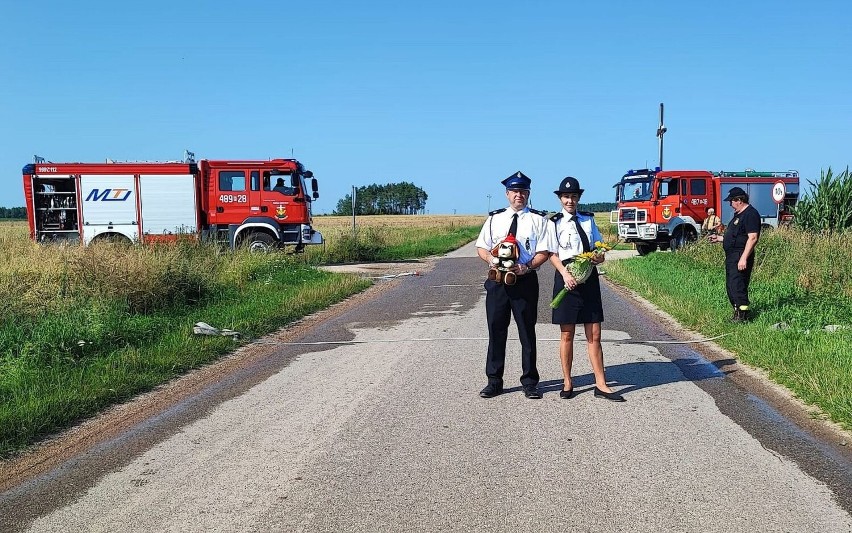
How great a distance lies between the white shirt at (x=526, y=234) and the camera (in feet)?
19.9

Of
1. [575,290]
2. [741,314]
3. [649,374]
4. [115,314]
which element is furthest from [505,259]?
[115,314]

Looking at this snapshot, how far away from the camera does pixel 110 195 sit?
68.8ft

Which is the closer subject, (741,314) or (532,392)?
(532,392)

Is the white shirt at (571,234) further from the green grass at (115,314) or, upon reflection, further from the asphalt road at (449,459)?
the green grass at (115,314)

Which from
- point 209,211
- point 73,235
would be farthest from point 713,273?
point 73,235

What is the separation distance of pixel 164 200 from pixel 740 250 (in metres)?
16.7

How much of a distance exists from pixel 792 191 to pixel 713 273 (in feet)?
50.0

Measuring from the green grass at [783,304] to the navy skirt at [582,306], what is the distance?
6.00ft

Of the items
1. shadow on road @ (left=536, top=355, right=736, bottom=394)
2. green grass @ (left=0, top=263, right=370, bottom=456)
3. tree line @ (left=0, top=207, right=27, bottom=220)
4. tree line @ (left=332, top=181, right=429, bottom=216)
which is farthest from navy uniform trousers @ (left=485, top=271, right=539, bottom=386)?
tree line @ (left=332, top=181, right=429, bottom=216)

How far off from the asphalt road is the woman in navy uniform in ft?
0.83

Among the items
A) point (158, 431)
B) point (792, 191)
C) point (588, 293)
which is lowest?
point (158, 431)

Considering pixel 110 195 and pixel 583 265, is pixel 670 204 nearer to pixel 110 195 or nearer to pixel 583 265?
pixel 110 195

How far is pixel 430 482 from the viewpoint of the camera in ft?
13.6

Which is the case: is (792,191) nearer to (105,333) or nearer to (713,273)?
(713,273)
